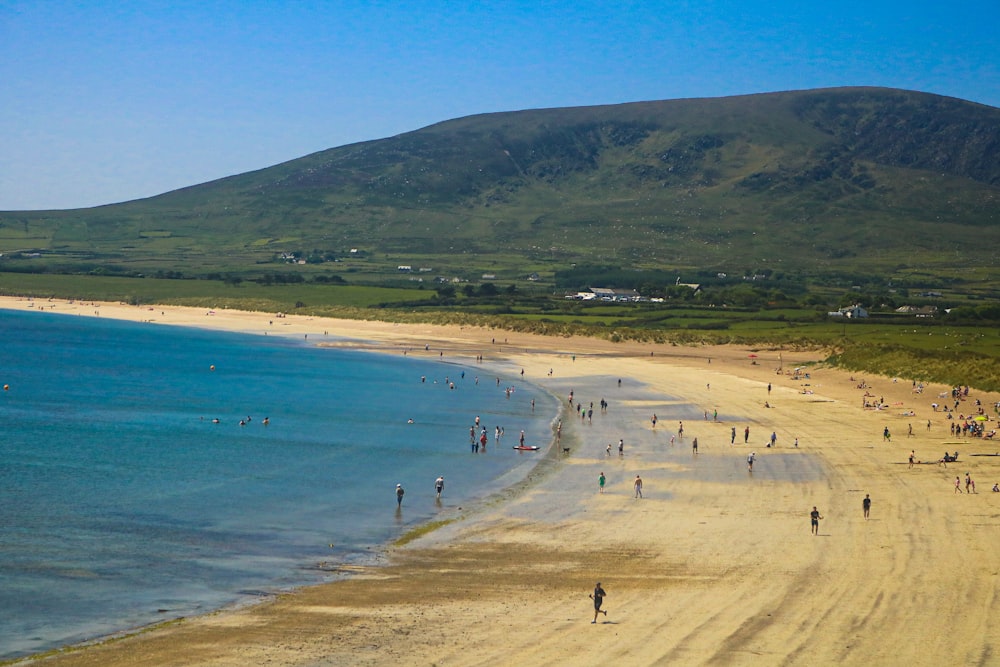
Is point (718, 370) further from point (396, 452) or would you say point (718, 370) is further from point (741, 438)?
point (396, 452)

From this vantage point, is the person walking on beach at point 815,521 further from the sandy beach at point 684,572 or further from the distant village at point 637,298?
the distant village at point 637,298

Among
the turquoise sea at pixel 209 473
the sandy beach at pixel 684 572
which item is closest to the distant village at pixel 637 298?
the turquoise sea at pixel 209 473

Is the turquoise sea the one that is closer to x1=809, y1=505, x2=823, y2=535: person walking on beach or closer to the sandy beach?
the sandy beach

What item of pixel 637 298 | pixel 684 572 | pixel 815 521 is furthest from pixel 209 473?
pixel 637 298

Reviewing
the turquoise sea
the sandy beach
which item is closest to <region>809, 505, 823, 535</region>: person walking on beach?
the sandy beach

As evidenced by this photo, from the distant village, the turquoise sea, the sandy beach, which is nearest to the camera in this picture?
the sandy beach

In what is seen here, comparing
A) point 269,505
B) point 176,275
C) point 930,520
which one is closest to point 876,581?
point 930,520

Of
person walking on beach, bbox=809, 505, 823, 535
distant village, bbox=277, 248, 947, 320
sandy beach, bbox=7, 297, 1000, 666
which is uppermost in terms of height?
distant village, bbox=277, 248, 947, 320
